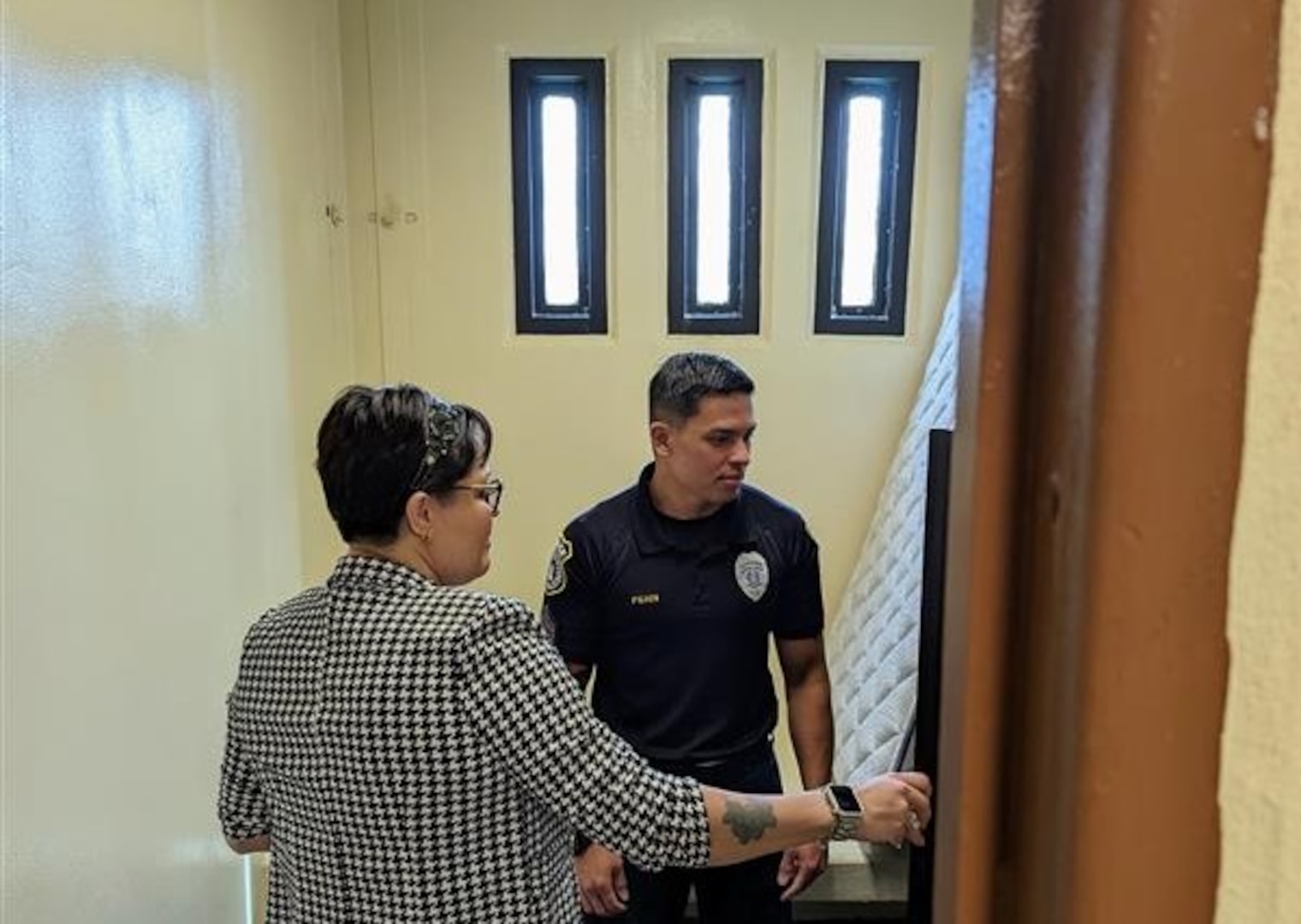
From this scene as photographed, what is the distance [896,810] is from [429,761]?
1.77 feet

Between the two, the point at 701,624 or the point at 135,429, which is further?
the point at 701,624

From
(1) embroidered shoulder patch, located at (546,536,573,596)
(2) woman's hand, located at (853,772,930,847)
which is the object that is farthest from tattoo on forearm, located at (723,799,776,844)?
(1) embroidered shoulder patch, located at (546,536,573,596)

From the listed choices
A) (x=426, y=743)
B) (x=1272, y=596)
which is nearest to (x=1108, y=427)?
(x=1272, y=596)

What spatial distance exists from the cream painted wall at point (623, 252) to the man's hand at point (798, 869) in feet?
4.92

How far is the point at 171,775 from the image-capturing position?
67.1 inches

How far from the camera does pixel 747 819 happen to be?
1151mm

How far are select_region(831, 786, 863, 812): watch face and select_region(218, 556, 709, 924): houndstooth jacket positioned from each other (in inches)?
7.5

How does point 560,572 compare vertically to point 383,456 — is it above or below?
below

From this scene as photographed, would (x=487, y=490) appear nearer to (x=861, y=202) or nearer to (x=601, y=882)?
(x=601, y=882)

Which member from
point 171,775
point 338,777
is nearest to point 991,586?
point 338,777

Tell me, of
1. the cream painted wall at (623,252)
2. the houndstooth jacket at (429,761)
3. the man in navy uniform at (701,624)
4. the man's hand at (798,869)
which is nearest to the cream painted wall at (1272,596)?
the houndstooth jacket at (429,761)

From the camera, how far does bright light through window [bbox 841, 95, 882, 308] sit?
3.04 m

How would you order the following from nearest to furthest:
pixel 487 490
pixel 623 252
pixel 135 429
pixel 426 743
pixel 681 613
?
pixel 426 743 < pixel 487 490 < pixel 135 429 < pixel 681 613 < pixel 623 252

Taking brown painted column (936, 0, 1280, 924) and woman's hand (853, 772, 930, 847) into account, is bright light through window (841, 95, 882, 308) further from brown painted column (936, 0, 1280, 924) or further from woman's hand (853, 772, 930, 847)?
brown painted column (936, 0, 1280, 924)
